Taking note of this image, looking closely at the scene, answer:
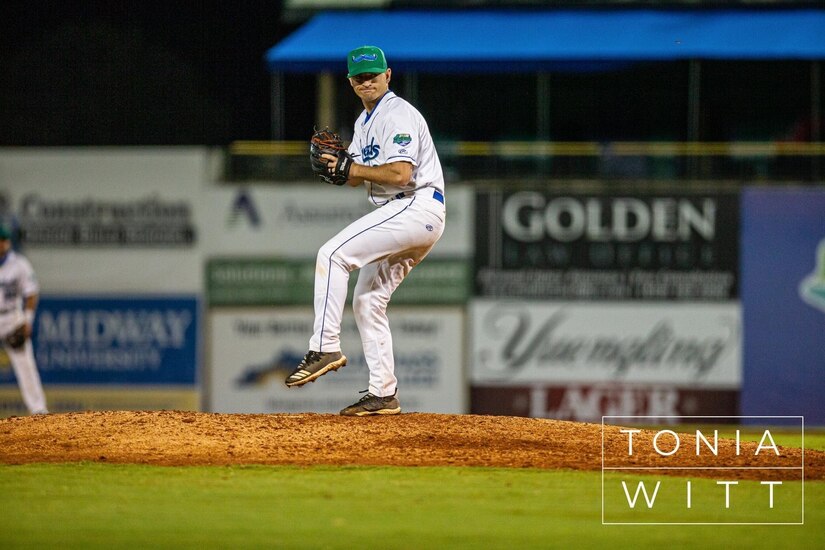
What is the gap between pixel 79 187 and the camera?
14.8 meters

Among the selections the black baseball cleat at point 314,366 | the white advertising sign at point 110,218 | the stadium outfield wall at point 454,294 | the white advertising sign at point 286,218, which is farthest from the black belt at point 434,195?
the white advertising sign at point 110,218

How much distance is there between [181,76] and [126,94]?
0.92 m

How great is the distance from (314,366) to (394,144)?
4.23 ft

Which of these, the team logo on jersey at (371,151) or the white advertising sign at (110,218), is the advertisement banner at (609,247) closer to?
the white advertising sign at (110,218)

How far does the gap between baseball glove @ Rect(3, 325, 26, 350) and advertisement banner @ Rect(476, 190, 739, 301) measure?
16.3ft

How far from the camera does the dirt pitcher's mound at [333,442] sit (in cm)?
690

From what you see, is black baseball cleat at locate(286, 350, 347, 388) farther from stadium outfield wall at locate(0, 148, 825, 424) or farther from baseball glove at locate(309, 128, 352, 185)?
stadium outfield wall at locate(0, 148, 825, 424)

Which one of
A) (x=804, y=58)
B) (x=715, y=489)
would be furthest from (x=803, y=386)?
(x=715, y=489)

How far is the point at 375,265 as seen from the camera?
745cm

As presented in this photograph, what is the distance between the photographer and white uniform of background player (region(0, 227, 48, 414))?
539 inches

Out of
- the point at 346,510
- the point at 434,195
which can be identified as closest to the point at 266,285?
the point at 434,195

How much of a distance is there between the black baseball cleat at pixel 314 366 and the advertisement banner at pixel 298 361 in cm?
743

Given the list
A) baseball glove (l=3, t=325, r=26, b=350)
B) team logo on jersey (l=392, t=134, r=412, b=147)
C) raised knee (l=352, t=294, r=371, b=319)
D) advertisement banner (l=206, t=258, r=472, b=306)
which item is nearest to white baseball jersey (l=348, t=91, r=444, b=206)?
team logo on jersey (l=392, t=134, r=412, b=147)

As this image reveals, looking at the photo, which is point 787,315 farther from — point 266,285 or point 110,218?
point 110,218
